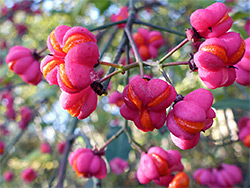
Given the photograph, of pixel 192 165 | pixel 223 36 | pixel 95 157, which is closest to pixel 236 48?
pixel 223 36

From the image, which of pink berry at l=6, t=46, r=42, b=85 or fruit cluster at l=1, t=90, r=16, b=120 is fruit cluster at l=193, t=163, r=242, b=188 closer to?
pink berry at l=6, t=46, r=42, b=85

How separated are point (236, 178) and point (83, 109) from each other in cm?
→ 144

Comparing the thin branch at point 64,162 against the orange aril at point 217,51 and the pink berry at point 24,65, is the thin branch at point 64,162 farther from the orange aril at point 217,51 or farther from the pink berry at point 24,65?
the orange aril at point 217,51

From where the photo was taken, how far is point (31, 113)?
2643 millimetres

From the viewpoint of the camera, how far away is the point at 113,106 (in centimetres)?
239

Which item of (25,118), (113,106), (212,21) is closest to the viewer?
(212,21)

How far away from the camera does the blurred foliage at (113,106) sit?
151 centimetres

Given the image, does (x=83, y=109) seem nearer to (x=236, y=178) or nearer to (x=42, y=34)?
(x=236, y=178)

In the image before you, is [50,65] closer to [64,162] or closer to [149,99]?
[149,99]

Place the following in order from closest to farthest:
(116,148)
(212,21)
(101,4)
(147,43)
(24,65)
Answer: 1. (212,21)
2. (24,65)
3. (116,148)
4. (147,43)
5. (101,4)

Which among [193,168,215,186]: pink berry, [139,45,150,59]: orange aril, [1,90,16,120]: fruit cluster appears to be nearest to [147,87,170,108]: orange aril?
[139,45,150,59]: orange aril

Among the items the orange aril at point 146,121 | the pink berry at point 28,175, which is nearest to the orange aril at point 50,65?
the orange aril at point 146,121

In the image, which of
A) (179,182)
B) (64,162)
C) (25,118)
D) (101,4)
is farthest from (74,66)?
(25,118)

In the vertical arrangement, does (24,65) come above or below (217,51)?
below
